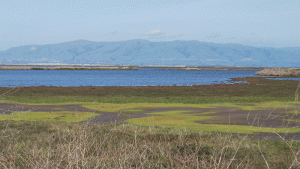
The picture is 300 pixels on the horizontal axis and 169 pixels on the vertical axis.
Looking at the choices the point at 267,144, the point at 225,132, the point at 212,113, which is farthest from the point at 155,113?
the point at 267,144

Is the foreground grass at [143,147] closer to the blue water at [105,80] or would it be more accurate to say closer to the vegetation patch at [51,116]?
the vegetation patch at [51,116]

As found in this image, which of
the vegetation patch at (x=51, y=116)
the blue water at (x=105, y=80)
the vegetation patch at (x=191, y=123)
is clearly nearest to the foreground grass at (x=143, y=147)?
the vegetation patch at (x=191, y=123)

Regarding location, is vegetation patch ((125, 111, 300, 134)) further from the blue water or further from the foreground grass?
the blue water

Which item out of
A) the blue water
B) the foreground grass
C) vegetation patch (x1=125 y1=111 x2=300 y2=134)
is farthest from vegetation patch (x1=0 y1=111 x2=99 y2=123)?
the blue water

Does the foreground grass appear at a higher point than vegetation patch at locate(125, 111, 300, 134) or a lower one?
higher

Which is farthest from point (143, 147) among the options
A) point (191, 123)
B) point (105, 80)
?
point (105, 80)

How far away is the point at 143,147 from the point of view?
409 inches

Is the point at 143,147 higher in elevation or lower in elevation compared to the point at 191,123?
higher

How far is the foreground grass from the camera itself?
877 centimetres

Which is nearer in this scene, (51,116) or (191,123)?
(191,123)

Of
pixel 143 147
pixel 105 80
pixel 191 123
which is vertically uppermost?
pixel 143 147

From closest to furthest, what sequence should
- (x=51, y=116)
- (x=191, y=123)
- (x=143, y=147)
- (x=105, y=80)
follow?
1. (x=143, y=147)
2. (x=191, y=123)
3. (x=51, y=116)
4. (x=105, y=80)

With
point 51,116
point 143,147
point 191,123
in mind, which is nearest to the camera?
point 143,147

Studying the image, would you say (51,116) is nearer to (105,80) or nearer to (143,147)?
(143,147)
